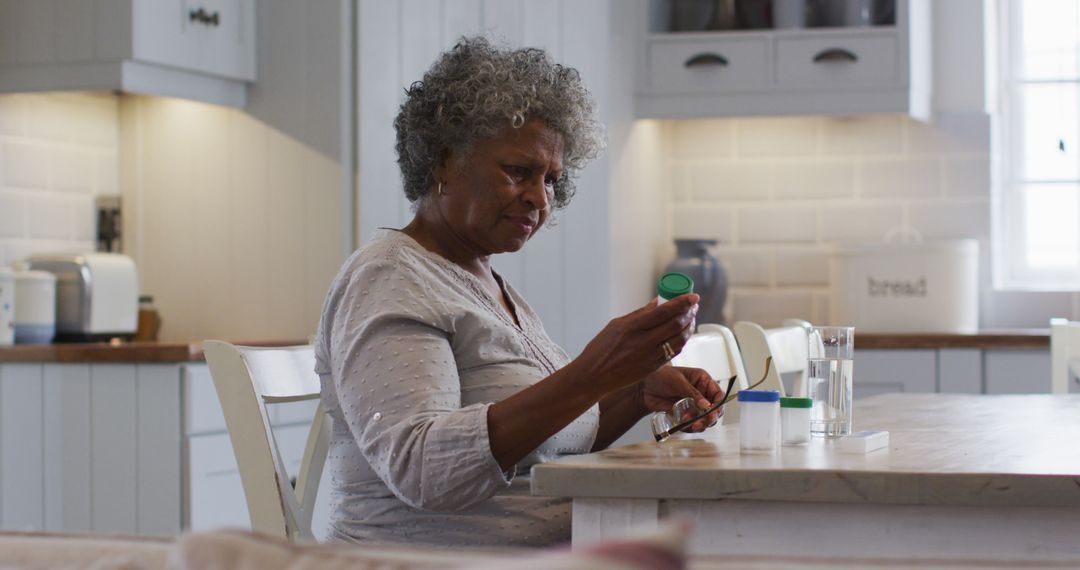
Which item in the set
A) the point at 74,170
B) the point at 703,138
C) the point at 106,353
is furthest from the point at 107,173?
the point at 703,138

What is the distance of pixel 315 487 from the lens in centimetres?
181

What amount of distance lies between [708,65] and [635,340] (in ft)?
10.1

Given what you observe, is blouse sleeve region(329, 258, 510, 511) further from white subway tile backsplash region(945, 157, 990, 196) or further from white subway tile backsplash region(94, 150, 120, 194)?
white subway tile backsplash region(945, 157, 990, 196)

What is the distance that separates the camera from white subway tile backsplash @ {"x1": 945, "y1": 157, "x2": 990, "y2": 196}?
4500 millimetres

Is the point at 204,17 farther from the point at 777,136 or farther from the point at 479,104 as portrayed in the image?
the point at 777,136

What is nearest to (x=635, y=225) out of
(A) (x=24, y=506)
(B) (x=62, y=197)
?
(B) (x=62, y=197)

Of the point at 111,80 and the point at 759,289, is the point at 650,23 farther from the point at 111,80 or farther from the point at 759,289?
the point at 111,80

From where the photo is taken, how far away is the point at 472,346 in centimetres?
161

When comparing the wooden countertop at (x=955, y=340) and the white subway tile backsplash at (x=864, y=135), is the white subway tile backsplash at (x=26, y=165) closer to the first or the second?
the wooden countertop at (x=955, y=340)

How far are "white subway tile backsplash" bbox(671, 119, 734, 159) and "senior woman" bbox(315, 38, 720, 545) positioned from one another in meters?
2.79

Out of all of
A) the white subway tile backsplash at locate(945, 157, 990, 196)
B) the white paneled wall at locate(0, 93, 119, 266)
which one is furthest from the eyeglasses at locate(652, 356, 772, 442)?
the white subway tile backsplash at locate(945, 157, 990, 196)

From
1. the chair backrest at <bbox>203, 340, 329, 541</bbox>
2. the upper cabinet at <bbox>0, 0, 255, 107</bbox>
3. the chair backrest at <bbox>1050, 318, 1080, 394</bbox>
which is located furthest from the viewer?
the upper cabinet at <bbox>0, 0, 255, 107</bbox>

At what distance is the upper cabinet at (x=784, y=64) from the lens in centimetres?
422

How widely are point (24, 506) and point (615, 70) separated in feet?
6.94
